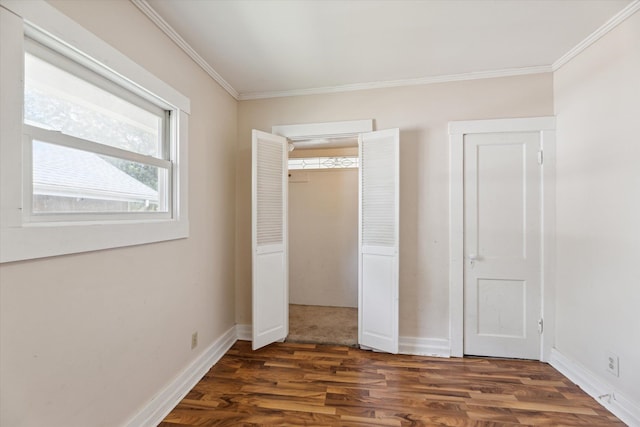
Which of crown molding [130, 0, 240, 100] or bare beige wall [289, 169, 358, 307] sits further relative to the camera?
bare beige wall [289, 169, 358, 307]

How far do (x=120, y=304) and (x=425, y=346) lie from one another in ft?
7.94

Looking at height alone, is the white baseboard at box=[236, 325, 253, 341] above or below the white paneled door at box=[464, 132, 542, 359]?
below

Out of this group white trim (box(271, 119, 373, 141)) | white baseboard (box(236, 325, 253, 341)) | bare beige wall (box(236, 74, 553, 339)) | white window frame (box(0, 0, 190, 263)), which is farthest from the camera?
white baseboard (box(236, 325, 253, 341))

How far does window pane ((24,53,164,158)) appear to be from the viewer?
1109mm

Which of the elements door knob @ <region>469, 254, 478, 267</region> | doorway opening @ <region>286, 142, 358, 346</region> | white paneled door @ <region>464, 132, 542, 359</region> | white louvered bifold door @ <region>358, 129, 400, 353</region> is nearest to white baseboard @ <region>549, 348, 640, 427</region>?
white paneled door @ <region>464, 132, 542, 359</region>

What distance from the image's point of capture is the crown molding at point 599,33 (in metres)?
1.60

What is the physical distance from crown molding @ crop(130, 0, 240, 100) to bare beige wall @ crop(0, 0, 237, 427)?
0.04 metres

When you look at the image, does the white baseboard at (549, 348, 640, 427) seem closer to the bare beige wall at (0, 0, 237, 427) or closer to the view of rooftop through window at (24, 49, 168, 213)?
the bare beige wall at (0, 0, 237, 427)

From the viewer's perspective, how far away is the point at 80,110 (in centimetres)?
129

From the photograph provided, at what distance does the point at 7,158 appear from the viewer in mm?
960

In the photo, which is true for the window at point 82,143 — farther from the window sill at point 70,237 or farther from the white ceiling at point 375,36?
A: the white ceiling at point 375,36

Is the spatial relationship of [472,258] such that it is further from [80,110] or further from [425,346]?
[80,110]

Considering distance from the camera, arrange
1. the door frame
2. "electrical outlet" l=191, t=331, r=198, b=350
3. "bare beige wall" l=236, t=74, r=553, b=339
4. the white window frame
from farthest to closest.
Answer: "bare beige wall" l=236, t=74, r=553, b=339 → the door frame → "electrical outlet" l=191, t=331, r=198, b=350 → the white window frame

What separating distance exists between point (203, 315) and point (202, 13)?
7.21ft
